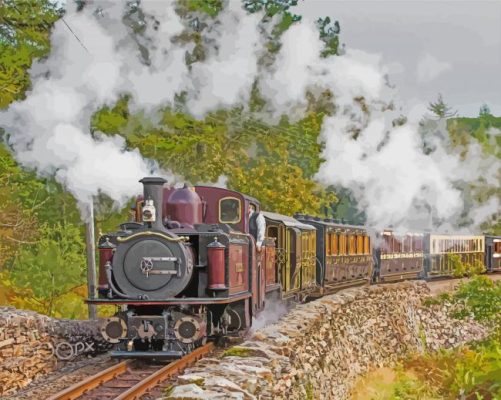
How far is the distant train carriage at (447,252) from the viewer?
130 ft

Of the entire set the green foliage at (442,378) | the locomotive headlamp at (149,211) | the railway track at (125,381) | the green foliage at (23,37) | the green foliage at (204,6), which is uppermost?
the green foliage at (204,6)

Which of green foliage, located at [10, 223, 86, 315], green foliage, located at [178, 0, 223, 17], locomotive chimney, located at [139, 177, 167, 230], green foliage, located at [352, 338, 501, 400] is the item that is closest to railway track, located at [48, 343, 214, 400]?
locomotive chimney, located at [139, 177, 167, 230]

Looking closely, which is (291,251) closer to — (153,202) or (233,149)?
(153,202)

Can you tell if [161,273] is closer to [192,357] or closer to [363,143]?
[192,357]

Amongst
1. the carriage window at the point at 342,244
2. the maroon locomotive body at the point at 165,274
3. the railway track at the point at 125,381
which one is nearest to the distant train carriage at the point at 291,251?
the maroon locomotive body at the point at 165,274

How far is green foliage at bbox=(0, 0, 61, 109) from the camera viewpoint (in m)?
27.4

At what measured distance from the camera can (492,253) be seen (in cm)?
4691

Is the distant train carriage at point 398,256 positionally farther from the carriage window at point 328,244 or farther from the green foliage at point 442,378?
the green foliage at point 442,378

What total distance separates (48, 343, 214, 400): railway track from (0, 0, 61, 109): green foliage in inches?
586

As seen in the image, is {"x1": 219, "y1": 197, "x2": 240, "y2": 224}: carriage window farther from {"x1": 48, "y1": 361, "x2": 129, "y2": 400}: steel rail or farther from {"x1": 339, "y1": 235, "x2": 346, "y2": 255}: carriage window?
{"x1": 339, "y1": 235, "x2": 346, "y2": 255}: carriage window

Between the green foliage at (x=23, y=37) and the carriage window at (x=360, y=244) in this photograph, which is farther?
the carriage window at (x=360, y=244)

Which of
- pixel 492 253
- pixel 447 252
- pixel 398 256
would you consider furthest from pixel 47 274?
pixel 492 253

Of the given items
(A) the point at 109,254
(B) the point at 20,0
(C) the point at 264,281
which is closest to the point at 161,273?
(A) the point at 109,254

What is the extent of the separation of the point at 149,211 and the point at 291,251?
275 inches
